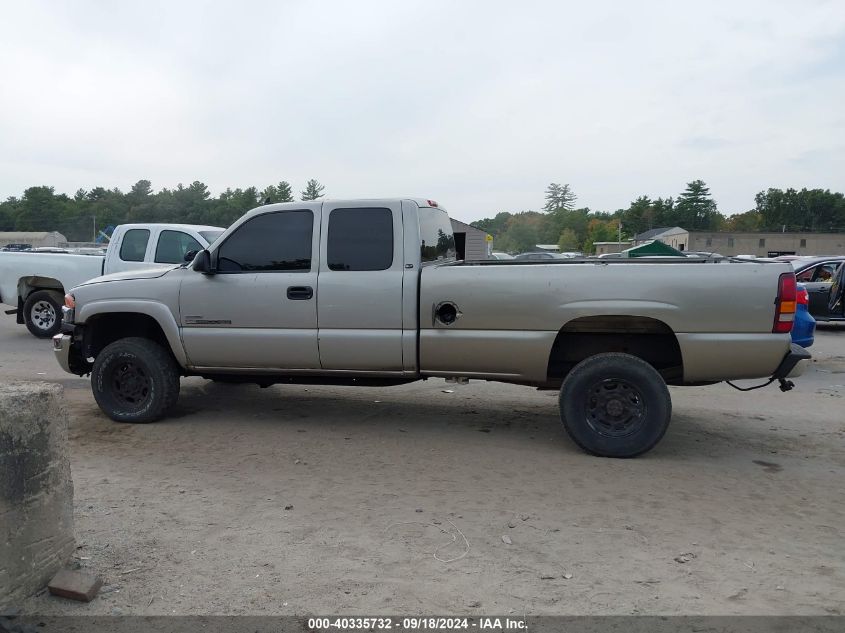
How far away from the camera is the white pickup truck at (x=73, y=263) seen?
1080 centimetres

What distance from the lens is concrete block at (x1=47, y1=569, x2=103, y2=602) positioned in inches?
125

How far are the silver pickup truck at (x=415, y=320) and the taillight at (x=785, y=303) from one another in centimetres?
1

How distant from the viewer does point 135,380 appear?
250 inches

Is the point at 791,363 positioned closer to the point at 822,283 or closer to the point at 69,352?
the point at 69,352

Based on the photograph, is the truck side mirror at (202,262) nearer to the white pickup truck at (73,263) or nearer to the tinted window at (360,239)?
the tinted window at (360,239)

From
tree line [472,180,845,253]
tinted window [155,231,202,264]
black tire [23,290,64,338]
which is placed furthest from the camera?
tree line [472,180,845,253]

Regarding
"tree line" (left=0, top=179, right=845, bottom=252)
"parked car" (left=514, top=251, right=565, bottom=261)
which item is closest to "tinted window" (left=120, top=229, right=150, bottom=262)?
"parked car" (left=514, top=251, right=565, bottom=261)

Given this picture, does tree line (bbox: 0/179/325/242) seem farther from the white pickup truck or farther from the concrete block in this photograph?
the concrete block

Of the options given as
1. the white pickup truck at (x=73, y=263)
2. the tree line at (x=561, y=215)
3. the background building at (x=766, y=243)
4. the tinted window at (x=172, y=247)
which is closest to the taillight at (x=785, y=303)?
the white pickup truck at (x=73, y=263)

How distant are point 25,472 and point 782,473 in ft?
16.0

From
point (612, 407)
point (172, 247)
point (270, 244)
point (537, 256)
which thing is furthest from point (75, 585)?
point (537, 256)

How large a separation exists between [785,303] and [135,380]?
5.41 meters

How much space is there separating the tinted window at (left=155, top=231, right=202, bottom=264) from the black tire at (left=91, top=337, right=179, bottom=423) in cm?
464

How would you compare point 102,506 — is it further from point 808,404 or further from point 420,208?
point 808,404
